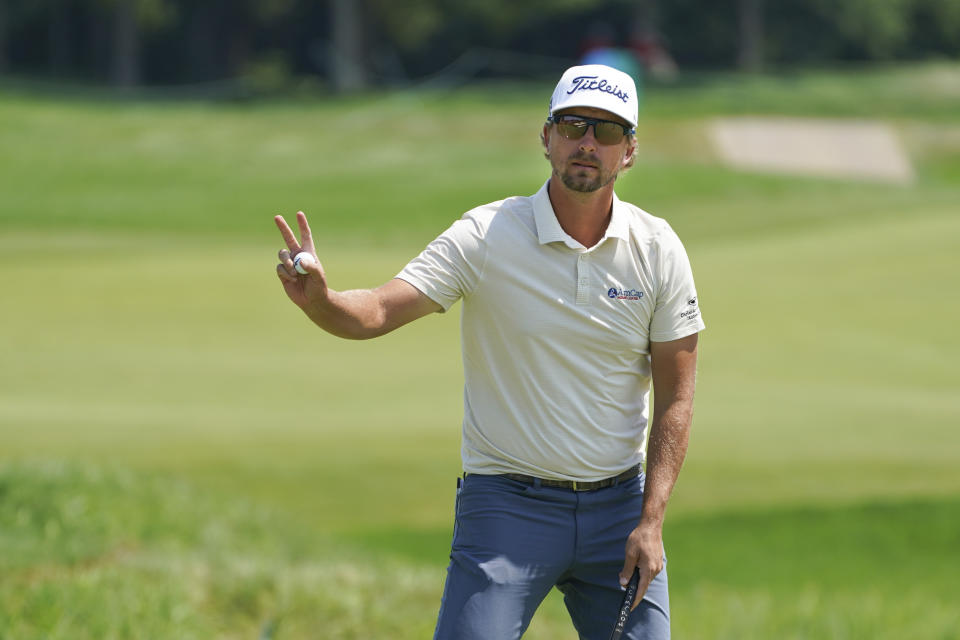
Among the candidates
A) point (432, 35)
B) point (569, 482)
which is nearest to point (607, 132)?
point (569, 482)

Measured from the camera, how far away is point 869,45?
56188 mm

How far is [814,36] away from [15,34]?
112ft

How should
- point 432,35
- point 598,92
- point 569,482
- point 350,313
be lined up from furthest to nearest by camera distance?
point 432,35 < point 569,482 < point 598,92 < point 350,313

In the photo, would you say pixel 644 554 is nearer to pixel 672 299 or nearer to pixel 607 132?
pixel 672 299

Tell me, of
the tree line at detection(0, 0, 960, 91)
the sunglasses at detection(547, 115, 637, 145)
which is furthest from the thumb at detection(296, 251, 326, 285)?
the tree line at detection(0, 0, 960, 91)

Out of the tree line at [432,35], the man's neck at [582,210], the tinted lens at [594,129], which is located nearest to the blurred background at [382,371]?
the man's neck at [582,210]

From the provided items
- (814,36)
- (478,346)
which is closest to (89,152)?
(478,346)

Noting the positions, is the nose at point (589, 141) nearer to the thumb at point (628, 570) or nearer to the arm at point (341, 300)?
the arm at point (341, 300)

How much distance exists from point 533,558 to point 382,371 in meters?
8.84

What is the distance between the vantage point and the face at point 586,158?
12.4 feet

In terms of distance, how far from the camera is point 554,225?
3824mm

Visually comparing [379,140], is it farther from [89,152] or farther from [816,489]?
[816,489]

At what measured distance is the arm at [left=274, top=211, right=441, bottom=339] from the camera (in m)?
3.53

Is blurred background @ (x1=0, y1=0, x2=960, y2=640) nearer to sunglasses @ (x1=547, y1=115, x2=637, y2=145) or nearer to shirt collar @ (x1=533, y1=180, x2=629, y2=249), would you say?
shirt collar @ (x1=533, y1=180, x2=629, y2=249)
